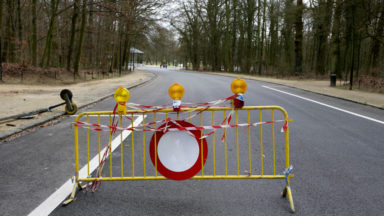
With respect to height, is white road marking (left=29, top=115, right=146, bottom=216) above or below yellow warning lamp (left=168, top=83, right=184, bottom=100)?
below

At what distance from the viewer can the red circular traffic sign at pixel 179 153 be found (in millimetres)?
4164

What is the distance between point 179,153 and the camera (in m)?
4.19

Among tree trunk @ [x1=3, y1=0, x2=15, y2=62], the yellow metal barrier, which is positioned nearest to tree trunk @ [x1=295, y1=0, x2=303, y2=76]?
tree trunk @ [x1=3, y1=0, x2=15, y2=62]

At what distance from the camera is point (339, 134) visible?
7828 mm

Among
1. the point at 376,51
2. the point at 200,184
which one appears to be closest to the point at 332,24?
the point at 376,51

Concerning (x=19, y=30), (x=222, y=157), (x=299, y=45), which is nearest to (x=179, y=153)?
(x=222, y=157)

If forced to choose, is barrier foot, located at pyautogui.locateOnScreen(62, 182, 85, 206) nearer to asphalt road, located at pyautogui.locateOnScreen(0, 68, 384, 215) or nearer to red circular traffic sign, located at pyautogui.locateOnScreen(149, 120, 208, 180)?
asphalt road, located at pyautogui.locateOnScreen(0, 68, 384, 215)

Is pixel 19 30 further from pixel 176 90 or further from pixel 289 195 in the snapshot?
pixel 289 195

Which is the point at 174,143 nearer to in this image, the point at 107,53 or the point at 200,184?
the point at 200,184

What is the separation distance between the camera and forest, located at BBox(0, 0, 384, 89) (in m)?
23.9

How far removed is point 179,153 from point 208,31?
57.1 metres

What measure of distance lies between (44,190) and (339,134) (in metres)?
6.24

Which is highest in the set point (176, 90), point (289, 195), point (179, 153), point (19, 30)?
point (19, 30)

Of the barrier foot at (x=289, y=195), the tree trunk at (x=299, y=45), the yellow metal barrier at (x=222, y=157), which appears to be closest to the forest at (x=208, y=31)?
the tree trunk at (x=299, y=45)
